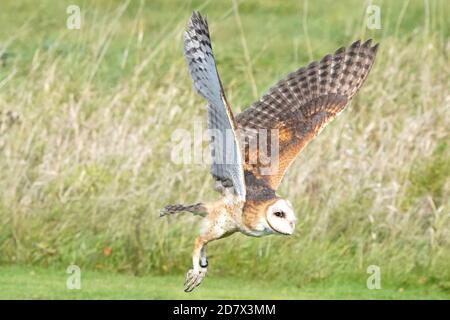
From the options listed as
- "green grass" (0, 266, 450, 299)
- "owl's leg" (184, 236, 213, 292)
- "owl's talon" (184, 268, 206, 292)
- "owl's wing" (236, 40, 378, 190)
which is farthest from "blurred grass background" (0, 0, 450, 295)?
"owl's talon" (184, 268, 206, 292)

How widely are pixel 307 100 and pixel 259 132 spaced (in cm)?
58

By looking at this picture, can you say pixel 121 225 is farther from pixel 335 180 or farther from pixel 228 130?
pixel 228 130

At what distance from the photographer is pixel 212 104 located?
9.84 metres

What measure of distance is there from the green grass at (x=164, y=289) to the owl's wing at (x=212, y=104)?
3164 mm

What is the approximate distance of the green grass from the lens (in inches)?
517

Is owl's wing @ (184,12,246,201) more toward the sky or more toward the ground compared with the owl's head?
more toward the sky

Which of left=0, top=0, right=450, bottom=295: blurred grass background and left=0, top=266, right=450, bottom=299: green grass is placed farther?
left=0, top=0, right=450, bottom=295: blurred grass background

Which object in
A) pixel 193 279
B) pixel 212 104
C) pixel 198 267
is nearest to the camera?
pixel 212 104

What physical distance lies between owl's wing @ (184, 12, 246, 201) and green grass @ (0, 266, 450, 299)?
3164mm

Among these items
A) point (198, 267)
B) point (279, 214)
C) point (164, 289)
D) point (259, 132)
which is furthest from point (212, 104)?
point (164, 289)

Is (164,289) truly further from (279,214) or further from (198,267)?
(279,214)

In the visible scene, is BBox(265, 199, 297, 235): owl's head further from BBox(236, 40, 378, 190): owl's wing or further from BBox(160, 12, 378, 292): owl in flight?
BBox(236, 40, 378, 190): owl's wing

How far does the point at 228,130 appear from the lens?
9.66m

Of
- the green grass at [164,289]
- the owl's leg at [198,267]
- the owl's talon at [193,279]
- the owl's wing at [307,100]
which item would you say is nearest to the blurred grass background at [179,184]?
the green grass at [164,289]
